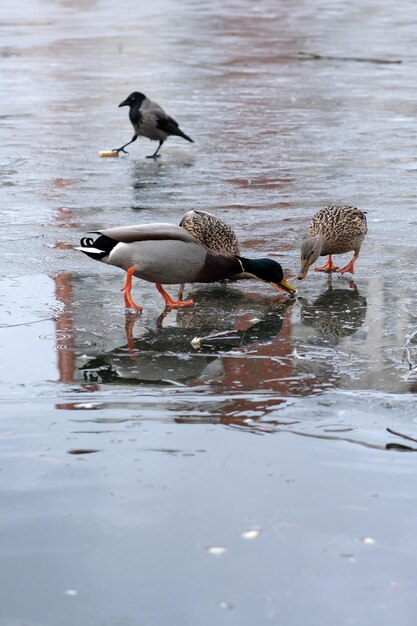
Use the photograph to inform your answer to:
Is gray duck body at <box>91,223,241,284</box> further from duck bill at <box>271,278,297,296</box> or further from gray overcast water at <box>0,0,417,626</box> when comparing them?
duck bill at <box>271,278,297,296</box>

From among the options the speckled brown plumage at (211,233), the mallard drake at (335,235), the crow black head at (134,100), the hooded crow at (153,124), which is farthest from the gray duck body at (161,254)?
the crow black head at (134,100)

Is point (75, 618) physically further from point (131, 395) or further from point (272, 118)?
point (272, 118)

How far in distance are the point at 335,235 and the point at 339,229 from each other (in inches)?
2.3

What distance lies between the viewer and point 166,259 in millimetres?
7301

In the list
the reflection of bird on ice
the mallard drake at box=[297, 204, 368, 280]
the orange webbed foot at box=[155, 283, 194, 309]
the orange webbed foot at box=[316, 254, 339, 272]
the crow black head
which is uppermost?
the crow black head

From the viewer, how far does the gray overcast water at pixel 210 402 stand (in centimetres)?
415

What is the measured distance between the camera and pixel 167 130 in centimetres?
1320

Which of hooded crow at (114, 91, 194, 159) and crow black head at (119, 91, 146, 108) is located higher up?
crow black head at (119, 91, 146, 108)

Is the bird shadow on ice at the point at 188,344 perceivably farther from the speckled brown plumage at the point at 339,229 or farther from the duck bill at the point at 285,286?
the speckled brown plumage at the point at 339,229

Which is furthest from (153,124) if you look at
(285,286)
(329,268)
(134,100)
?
(285,286)

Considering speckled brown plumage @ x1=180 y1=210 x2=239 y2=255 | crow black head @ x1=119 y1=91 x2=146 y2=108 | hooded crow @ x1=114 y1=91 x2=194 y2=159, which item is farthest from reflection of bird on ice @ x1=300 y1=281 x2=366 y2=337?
crow black head @ x1=119 y1=91 x2=146 y2=108

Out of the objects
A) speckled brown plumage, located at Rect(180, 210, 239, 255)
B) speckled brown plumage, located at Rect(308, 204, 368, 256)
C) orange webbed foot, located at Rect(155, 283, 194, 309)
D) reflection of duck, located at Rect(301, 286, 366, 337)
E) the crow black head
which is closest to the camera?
reflection of duck, located at Rect(301, 286, 366, 337)

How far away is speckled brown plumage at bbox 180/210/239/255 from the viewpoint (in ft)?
25.4

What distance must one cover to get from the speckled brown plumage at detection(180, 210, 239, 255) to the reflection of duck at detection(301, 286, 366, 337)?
0.58 meters
